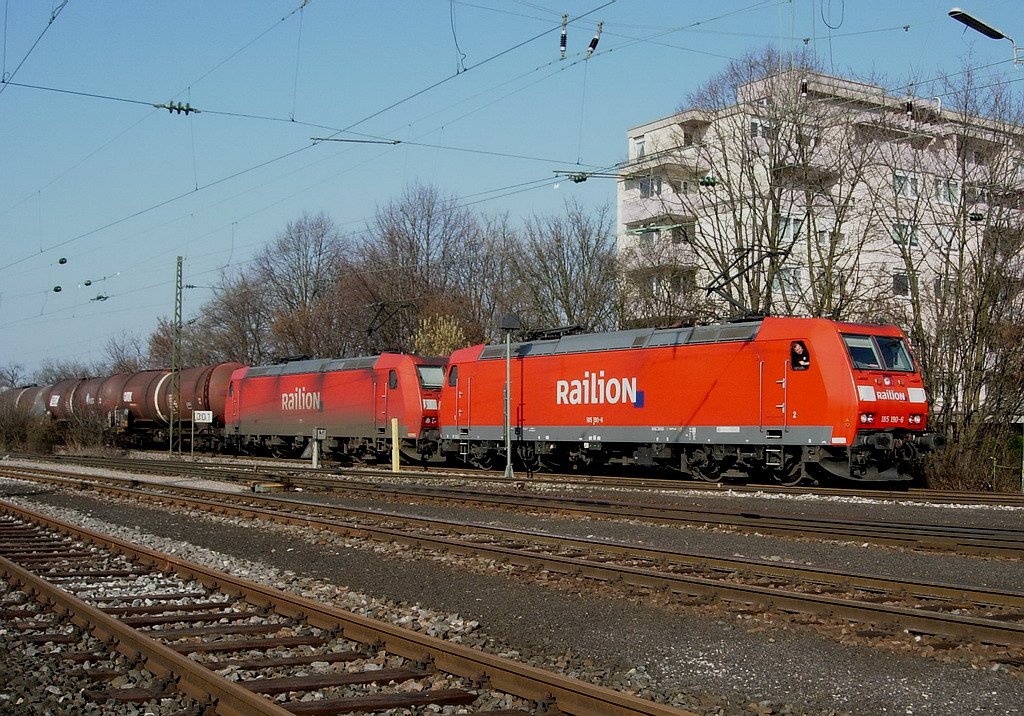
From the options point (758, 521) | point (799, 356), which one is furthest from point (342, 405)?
point (758, 521)

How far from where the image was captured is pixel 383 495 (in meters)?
19.4

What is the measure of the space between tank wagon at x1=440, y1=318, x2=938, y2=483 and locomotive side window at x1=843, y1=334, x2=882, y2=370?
3cm

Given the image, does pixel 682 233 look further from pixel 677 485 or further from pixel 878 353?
pixel 677 485

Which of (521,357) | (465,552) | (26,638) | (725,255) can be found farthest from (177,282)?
(26,638)

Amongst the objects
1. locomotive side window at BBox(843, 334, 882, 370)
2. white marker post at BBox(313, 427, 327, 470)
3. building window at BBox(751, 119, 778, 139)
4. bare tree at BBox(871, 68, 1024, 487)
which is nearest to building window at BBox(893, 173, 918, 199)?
bare tree at BBox(871, 68, 1024, 487)

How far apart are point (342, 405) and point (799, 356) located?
16.3 metres

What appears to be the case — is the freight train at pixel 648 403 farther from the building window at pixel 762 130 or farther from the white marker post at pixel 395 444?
the building window at pixel 762 130

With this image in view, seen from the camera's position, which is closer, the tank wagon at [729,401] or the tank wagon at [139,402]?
the tank wagon at [729,401]

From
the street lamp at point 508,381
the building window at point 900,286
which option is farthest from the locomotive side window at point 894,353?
the building window at point 900,286

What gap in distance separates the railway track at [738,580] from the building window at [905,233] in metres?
18.4

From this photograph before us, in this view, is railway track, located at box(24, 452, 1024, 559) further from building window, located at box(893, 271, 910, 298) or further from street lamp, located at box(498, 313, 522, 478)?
building window, located at box(893, 271, 910, 298)

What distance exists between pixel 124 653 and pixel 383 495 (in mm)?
12359

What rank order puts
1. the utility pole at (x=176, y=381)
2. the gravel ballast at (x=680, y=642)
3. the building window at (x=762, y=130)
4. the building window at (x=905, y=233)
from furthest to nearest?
the utility pole at (x=176, y=381) < the building window at (x=762, y=130) < the building window at (x=905, y=233) < the gravel ballast at (x=680, y=642)

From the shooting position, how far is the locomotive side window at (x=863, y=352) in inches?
759
